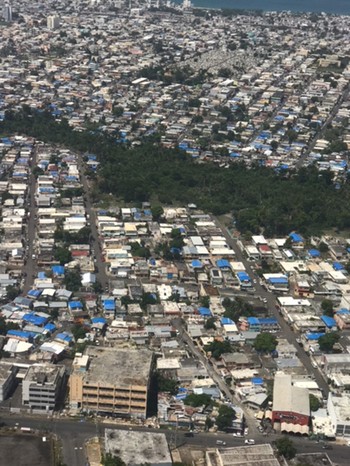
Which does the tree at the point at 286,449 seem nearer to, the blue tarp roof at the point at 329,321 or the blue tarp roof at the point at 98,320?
the blue tarp roof at the point at 329,321

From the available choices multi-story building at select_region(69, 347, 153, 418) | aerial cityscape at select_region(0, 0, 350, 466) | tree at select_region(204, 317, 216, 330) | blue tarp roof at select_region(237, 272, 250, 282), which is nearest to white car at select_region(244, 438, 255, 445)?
aerial cityscape at select_region(0, 0, 350, 466)

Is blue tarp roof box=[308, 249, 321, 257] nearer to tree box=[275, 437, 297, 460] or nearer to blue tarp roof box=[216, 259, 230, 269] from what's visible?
blue tarp roof box=[216, 259, 230, 269]

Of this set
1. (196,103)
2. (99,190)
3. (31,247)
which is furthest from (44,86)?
(31,247)

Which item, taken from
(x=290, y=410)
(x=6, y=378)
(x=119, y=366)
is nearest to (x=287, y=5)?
(x=119, y=366)

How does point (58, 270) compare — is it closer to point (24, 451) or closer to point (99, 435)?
point (99, 435)

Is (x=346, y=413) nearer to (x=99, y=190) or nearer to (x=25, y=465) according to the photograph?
(x=25, y=465)

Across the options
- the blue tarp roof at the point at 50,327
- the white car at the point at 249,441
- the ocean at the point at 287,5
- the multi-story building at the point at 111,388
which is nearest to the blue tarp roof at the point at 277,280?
the blue tarp roof at the point at 50,327

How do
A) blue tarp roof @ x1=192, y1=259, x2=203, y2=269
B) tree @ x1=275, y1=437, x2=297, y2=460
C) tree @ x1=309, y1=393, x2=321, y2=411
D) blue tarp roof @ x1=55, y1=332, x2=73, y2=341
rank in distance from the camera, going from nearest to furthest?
tree @ x1=275, y1=437, x2=297, y2=460
tree @ x1=309, y1=393, x2=321, y2=411
blue tarp roof @ x1=55, y1=332, x2=73, y2=341
blue tarp roof @ x1=192, y1=259, x2=203, y2=269
